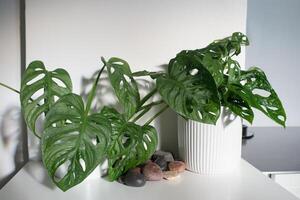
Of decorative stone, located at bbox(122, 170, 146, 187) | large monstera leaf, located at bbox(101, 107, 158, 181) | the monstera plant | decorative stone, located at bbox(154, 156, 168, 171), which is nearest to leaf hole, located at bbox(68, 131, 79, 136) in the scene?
the monstera plant

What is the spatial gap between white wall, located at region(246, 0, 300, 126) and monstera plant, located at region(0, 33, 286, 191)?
0.75m

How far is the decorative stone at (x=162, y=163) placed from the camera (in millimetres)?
949

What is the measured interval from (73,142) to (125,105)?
0.23m

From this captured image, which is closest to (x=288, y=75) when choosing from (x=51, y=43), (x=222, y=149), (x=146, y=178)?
(x=222, y=149)

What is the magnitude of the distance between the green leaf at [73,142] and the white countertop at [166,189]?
0.18 m

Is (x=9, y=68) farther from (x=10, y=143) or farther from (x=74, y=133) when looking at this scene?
(x=74, y=133)

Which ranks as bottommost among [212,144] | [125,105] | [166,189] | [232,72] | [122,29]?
[166,189]

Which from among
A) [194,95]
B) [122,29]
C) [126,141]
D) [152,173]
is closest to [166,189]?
[152,173]

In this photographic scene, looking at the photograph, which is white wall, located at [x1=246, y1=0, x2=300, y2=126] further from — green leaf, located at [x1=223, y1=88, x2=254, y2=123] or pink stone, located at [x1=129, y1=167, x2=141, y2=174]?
pink stone, located at [x1=129, y1=167, x2=141, y2=174]

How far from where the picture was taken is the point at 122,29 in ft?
3.38

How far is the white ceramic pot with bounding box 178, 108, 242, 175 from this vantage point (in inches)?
34.8

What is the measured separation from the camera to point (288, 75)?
5.56 feet

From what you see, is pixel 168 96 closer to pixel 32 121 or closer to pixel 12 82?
pixel 32 121

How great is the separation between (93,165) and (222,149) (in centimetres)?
43
